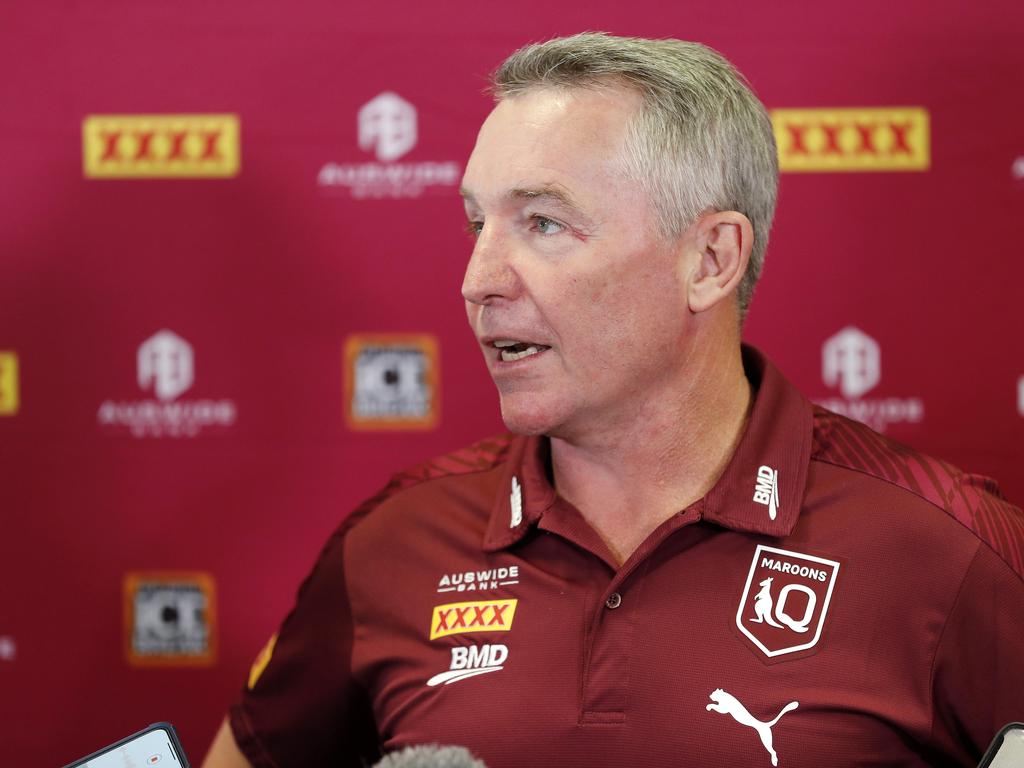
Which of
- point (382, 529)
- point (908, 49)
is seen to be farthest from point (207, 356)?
point (908, 49)

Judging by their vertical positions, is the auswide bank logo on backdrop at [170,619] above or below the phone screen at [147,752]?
below

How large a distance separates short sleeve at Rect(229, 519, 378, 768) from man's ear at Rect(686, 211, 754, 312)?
567 millimetres

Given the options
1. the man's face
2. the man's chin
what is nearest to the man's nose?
the man's face

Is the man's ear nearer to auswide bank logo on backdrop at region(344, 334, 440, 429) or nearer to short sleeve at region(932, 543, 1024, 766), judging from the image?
short sleeve at region(932, 543, 1024, 766)

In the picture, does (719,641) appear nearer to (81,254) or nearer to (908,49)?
(908,49)

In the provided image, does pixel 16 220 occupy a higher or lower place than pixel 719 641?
higher

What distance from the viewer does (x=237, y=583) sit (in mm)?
2025

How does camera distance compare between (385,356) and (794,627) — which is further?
(385,356)

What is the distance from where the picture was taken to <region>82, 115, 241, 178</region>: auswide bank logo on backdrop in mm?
1967

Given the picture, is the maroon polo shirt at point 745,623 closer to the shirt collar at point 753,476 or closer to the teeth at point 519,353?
the shirt collar at point 753,476

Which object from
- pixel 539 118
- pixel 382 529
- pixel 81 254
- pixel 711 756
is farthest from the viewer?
pixel 81 254

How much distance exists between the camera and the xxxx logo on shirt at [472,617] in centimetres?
138

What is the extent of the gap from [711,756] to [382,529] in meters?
0.52

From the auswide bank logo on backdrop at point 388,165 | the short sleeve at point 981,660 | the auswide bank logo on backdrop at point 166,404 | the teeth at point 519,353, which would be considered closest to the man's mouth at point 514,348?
the teeth at point 519,353
